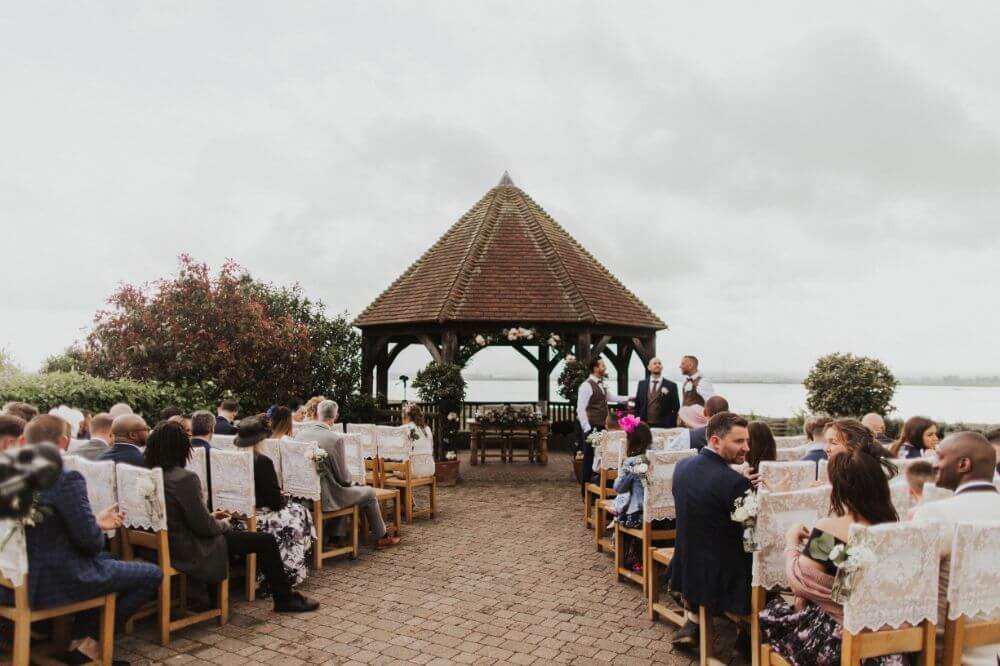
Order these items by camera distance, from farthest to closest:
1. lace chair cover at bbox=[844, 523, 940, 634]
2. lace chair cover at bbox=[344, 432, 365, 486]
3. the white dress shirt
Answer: the white dress shirt
lace chair cover at bbox=[344, 432, 365, 486]
lace chair cover at bbox=[844, 523, 940, 634]

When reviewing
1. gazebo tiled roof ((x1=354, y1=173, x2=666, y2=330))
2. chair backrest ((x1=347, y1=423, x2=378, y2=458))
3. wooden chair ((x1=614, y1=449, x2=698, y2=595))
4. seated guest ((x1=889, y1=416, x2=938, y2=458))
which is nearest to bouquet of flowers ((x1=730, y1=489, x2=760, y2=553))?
wooden chair ((x1=614, y1=449, x2=698, y2=595))

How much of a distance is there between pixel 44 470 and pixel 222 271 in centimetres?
1180

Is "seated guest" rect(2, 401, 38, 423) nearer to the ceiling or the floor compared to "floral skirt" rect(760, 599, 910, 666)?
nearer to the ceiling

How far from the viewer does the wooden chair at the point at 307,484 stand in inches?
251

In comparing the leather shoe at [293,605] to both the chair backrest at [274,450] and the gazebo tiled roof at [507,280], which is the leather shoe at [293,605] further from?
the gazebo tiled roof at [507,280]

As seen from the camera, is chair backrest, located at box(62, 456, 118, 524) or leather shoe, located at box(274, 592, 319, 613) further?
leather shoe, located at box(274, 592, 319, 613)

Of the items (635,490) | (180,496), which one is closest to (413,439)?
(635,490)

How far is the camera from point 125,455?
495cm

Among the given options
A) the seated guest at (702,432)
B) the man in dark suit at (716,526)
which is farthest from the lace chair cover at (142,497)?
the seated guest at (702,432)

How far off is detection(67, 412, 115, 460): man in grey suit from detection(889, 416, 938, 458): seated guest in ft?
21.4

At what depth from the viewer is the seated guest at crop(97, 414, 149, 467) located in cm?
496

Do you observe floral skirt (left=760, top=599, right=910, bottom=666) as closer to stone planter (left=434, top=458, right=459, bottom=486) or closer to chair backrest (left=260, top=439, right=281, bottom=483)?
chair backrest (left=260, top=439, right=281, bottom=483)

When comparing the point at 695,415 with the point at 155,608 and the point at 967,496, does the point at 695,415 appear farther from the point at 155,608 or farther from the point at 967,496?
the point at 155,608

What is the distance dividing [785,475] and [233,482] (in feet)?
13.6
